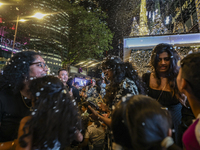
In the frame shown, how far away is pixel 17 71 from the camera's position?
1.84 metres

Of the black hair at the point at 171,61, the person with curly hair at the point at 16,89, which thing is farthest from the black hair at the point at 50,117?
the black hair at the point at 171,61

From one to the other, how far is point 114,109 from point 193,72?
2.23ft

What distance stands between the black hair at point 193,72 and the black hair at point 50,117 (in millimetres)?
1195

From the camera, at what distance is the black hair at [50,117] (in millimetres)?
1179

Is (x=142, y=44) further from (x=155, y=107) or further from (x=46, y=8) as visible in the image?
(x=46, y=8)

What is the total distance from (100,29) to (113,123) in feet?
39.8

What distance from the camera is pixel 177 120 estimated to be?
1.84 metres

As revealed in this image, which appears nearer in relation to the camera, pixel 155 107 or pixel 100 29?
pixel 155 107

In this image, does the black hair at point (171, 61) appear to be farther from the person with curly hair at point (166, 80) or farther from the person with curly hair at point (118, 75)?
the person with curly hair at point (118, 75)

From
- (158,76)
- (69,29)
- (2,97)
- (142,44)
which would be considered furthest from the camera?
(69,29)

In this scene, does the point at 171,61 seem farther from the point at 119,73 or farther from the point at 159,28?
the point at 159,28

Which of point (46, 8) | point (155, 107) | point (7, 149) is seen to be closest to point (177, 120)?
point (155, 107)

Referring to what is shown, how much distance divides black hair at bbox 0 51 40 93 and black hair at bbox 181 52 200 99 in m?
2.02

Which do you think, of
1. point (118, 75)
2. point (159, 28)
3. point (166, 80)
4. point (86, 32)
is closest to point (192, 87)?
point (118, 75)
